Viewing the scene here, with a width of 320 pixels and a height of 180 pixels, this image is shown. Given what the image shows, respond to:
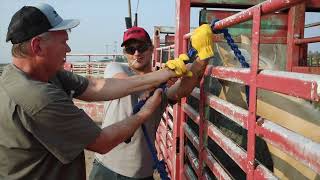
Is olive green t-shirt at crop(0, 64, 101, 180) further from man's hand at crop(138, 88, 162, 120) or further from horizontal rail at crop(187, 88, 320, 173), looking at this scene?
horizontal rail at crop(187, 88, 320, 173)

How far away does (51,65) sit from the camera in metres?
2.19

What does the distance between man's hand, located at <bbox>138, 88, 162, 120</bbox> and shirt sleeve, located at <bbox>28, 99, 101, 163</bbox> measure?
44 centimetres

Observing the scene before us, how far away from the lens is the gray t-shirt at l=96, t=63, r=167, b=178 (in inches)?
121

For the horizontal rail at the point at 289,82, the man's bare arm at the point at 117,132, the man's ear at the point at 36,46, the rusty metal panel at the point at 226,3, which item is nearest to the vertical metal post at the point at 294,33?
the rusty metal panel at the point at 226,3

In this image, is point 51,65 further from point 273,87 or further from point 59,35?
point 273,87

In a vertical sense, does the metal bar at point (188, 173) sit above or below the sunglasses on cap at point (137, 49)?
below

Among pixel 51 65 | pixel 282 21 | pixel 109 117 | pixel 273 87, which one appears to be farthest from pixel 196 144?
pixel 282 21

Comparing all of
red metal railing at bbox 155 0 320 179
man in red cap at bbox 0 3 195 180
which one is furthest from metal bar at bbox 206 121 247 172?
man in red cap at bbox 0 3 195 180

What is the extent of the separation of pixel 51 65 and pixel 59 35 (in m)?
0.17

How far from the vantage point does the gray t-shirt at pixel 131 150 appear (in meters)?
3.07

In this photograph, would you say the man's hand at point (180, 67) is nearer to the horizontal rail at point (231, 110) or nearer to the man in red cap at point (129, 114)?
the horizontal rail at point (231, 110)

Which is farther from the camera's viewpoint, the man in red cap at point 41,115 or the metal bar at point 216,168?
the metal bar at point 216,168

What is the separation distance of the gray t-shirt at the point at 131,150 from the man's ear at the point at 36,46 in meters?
1.07

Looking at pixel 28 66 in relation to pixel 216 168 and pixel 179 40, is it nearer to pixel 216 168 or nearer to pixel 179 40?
pixel 216 168
